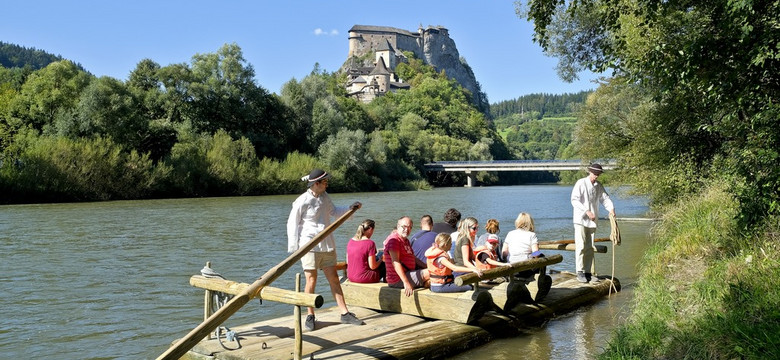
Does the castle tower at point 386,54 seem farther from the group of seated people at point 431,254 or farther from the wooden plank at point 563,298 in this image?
the group of seated people at point 431,254

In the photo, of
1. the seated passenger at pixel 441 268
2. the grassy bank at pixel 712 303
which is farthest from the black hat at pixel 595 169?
the seated passenger at pixel 441 268

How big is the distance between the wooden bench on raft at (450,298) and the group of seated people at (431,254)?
4.7 inches

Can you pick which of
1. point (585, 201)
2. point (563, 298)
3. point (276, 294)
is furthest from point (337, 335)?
point (585, 201)

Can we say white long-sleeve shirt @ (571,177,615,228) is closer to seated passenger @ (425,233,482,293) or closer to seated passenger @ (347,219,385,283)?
seated passenger @ (425,233,482,293)

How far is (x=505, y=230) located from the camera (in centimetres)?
2478

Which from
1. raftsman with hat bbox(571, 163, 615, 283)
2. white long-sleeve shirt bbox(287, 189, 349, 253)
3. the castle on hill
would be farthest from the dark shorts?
the castle on hill

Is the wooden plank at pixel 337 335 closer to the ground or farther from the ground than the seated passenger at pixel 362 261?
closer to the ground

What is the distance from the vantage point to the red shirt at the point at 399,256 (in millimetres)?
8086

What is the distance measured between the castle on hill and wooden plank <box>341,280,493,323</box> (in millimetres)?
138276

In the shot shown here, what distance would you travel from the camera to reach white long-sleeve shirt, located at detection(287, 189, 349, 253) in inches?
284

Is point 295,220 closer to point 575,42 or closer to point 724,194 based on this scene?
point 724,194

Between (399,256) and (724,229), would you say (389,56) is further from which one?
(399,256)

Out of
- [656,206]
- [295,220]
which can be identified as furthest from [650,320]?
[656,206]

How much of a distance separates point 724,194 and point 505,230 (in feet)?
43.5
